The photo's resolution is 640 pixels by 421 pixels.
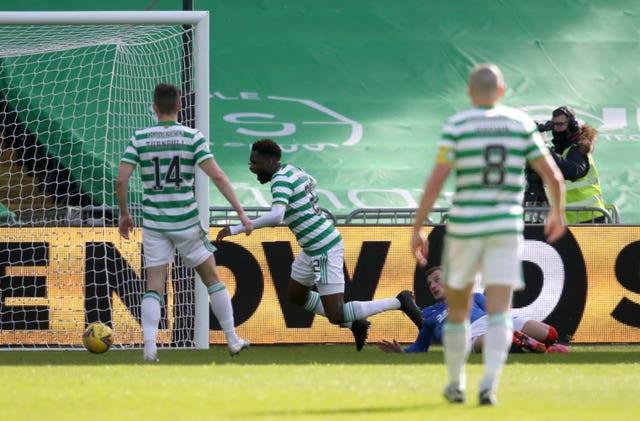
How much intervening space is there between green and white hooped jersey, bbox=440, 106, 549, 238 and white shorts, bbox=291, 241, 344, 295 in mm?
4124

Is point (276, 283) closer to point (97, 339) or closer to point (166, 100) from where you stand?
point (97, 339)

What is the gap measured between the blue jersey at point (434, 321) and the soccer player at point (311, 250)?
268 mm

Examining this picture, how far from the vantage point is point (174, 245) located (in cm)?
944

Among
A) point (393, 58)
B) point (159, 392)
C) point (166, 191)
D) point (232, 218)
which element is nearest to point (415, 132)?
point (393, 58)

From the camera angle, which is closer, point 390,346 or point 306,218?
point 390,346

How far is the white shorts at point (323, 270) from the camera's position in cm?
1040

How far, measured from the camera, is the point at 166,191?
9281 millimetres

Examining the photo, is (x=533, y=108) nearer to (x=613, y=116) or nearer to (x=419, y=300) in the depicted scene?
(x=613, y=116)

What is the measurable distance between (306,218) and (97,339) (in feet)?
6.06

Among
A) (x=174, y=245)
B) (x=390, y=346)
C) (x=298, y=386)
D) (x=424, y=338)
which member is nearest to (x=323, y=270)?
(x=390, y=346)

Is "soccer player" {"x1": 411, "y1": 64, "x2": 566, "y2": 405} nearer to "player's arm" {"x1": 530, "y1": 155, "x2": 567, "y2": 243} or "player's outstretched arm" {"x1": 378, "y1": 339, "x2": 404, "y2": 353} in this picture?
"player's arm" {"x1": 530, "y1": 155, "x2": 567, "y2": 243}

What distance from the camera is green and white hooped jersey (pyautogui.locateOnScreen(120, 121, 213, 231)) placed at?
9.26 metres

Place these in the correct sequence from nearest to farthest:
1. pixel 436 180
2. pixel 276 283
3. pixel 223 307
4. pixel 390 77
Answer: pixel 436 180, pixel 223 307, pixel 276 283, pixel 390 77

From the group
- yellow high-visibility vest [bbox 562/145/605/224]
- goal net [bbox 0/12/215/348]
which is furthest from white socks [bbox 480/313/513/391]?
yellow high-visibility vest [bbox 562/145/605/224]
